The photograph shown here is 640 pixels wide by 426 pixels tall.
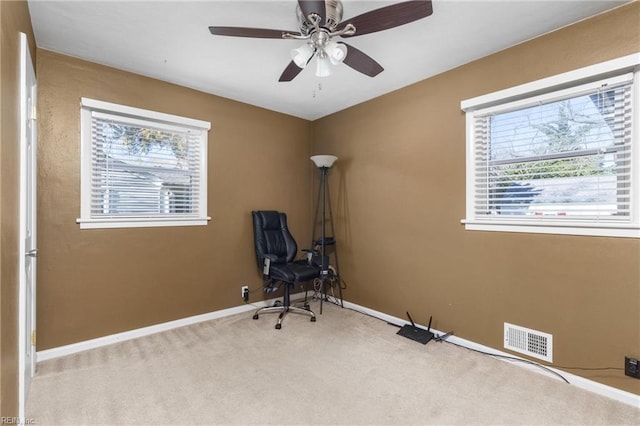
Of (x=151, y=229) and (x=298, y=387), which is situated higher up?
(x=151, y=229)

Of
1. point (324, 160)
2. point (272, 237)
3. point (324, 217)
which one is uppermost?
point (324, 160)

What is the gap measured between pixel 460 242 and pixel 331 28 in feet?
6.58

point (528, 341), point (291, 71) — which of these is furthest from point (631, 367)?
point (291, 71)

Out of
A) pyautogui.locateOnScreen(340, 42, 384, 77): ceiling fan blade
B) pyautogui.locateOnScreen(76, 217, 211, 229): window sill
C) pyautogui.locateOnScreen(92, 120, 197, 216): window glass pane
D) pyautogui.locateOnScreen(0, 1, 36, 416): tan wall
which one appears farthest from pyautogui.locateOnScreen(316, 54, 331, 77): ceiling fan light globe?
pyautogui.locateOnScreen(76, 217, 211, 229): window sill

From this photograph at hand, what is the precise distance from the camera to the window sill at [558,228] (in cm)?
189

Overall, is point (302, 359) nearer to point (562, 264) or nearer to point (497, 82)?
point (562, 264)

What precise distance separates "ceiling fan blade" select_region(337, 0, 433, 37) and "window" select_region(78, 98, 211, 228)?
209 centimetres

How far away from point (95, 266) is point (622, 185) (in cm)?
398

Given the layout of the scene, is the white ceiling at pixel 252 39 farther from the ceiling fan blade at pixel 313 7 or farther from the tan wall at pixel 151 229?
the ceiling fan blade at pixel 313 7

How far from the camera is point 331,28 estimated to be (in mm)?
1727

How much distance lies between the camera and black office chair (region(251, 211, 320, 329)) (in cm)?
312

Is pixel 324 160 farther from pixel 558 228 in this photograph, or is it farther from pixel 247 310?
pixel 558 228

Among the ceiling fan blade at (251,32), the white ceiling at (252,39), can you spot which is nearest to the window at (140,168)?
the white ceiling at (252,39)

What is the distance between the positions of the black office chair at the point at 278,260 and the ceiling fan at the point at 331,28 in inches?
73.9
